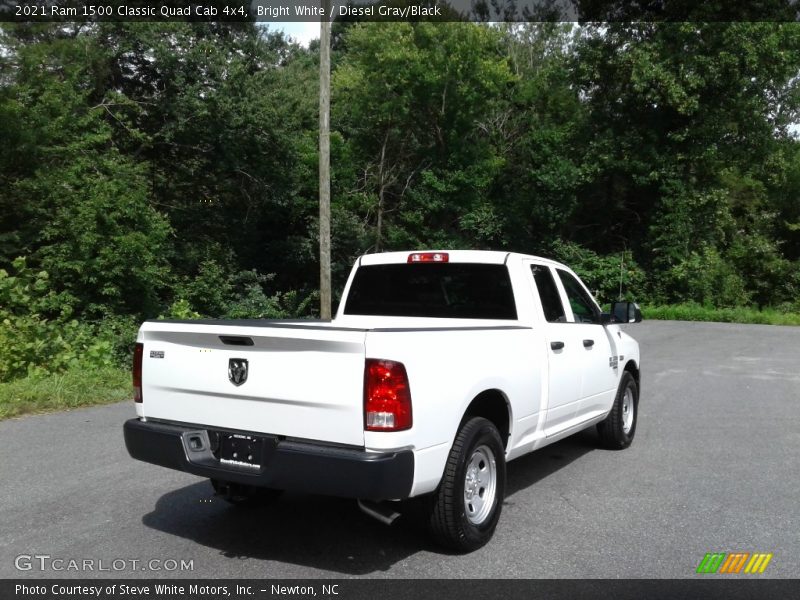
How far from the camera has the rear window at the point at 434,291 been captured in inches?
243

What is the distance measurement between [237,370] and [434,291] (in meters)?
2.28

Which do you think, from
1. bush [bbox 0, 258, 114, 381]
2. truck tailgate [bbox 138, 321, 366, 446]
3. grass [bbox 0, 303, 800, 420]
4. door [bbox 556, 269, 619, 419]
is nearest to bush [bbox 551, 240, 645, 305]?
bush [bbox 0, 258, 114, 381]

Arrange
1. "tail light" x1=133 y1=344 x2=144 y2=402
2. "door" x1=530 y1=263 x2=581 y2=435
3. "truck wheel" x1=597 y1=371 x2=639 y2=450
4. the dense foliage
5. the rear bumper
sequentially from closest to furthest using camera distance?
the rear bumper → "tail light" x1=133 y1=344 x2=144 y2=402 → "door" x1=530 y1=263 x2=581 y2=435 → "truck wheel" x1=597 y1=371 x2=639 y2=450 → the dense foliage

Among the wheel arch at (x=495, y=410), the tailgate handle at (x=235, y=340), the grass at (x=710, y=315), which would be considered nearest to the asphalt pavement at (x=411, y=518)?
the wheel arch at (x=495, y=410)

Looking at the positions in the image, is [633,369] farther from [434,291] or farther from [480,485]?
[480,485]

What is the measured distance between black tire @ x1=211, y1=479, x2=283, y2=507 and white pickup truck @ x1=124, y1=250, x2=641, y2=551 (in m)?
0.02

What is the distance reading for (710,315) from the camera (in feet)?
98.6

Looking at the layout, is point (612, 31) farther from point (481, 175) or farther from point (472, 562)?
point (472, 562)

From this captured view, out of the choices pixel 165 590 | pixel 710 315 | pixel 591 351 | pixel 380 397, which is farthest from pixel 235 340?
pixel 710 315

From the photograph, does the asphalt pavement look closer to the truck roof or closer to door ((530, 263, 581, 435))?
door ((530, 263, 581, 435))

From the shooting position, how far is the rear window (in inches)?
243

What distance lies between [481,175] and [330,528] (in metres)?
31.7

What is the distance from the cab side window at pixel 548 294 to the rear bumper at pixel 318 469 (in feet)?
8.36

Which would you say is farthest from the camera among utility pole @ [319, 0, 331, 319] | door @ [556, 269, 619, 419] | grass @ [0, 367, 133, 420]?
utility pole @ [319, 0, 331, 319]
